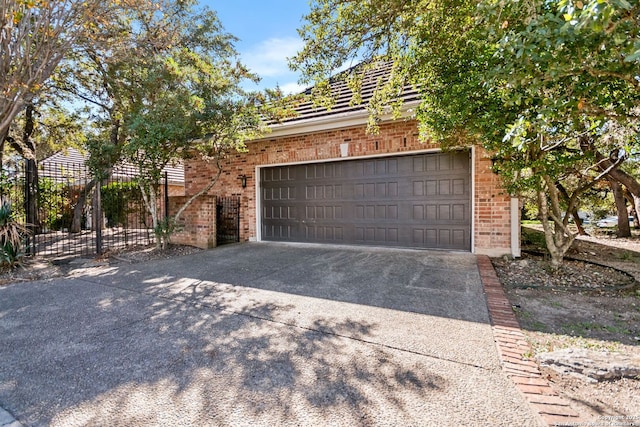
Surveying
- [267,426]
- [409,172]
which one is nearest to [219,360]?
[267,426]

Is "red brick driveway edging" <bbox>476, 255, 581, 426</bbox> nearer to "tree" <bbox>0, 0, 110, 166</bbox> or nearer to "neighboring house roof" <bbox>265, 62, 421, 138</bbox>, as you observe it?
"neighboring house roof" <bbox>265, 62, 421, 138</bbox>

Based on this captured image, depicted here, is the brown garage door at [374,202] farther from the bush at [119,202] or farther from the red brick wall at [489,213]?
the bush at [119,202]

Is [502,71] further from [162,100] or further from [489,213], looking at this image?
[162,100]

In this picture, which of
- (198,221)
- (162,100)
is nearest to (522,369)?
(162,100)

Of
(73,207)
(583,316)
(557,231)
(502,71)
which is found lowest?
(583,316)

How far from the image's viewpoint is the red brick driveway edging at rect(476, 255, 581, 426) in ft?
5.72

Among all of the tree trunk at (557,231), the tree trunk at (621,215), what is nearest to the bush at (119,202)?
the tree trunk at (557,231)

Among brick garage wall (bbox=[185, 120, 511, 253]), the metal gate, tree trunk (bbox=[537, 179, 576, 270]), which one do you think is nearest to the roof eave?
brick garage wall (bbox=[185, 120, 511, 253])

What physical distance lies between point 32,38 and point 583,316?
9.03 meters

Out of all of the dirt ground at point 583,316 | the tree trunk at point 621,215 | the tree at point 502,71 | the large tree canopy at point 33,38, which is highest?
the large tree canopy at point 33,38

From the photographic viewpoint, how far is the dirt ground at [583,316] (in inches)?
74.0

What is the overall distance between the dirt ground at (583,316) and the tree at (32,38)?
798cm

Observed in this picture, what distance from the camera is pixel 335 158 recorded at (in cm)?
761

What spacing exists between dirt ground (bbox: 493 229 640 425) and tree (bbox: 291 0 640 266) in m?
0.60
